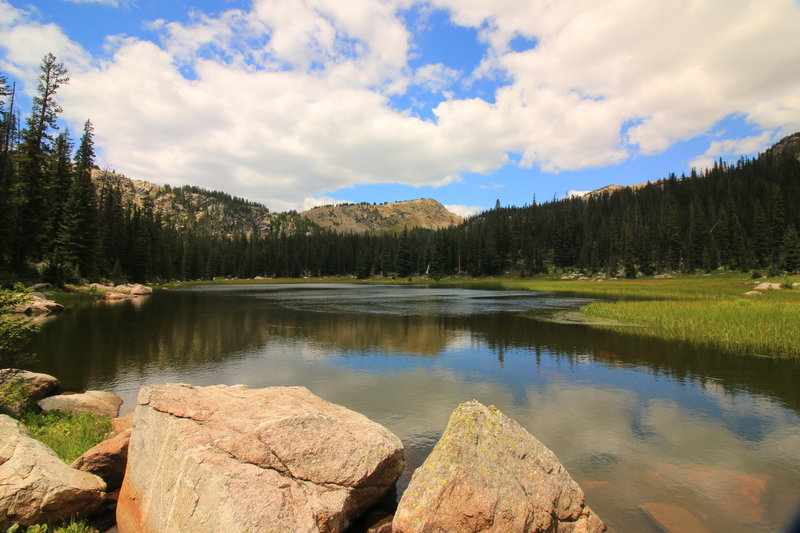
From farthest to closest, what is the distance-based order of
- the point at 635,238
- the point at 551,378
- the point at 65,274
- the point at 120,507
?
the point at 635,238 → the point at 65,274 → the point at 551,378 → the point at 120,507

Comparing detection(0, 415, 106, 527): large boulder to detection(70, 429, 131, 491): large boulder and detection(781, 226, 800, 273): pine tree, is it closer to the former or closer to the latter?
detection(70, 429, 131, 491): large boulder

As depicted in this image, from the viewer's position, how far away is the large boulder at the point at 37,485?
6770mm

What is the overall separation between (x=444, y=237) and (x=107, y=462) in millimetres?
168398

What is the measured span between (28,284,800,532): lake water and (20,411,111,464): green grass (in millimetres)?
3518

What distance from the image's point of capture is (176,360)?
23.4 meters

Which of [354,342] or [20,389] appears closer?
[20,389]

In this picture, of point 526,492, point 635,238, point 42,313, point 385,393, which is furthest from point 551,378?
point 635,238

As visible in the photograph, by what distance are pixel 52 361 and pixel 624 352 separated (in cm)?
3373

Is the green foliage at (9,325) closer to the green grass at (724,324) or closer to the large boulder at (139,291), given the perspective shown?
the green grass at (724,324)

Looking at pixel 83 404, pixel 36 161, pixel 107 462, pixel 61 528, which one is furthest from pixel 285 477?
pixel 36 161

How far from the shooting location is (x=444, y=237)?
174 metres

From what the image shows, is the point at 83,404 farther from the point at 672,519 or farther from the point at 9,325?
the point at 672,519

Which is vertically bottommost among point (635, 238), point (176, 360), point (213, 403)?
point (176, 360)

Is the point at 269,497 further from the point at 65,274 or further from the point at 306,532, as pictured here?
the point at 65,274
